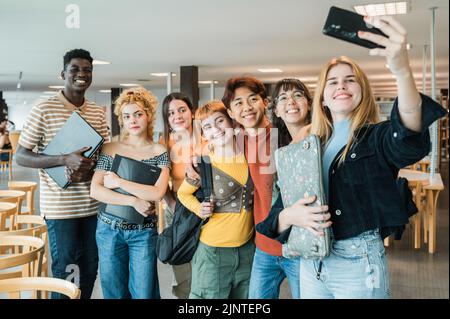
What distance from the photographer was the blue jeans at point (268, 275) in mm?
1592

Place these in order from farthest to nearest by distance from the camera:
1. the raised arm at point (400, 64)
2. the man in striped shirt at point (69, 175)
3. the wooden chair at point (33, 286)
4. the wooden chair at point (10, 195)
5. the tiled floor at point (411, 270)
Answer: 1. the tiled floor at point (411, 270)
2. the wooden chair at point (10, 195)
3. the man in striped shirt at point (69, 175)
4. the wooden chair at point (33, 286)
5. the raised arm at point (400, 64)

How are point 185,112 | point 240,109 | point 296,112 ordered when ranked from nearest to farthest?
point 296,112, point 240,109, point 185,112

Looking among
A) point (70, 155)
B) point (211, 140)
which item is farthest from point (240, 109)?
point (70, 155)

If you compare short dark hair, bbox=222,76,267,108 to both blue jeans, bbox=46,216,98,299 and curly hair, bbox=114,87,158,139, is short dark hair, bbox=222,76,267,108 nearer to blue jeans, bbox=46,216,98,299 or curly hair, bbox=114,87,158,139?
curly hair, bbox=114,87,158,139

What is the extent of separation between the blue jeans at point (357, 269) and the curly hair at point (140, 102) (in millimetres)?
→ 999

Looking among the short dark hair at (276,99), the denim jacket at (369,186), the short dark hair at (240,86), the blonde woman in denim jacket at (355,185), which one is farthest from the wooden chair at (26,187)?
the denim jacket at (369,186)

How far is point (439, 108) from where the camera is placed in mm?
1019

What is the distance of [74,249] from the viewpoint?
2014 millimetres

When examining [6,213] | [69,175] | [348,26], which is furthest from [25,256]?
[348,26]

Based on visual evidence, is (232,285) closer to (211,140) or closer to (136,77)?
(211,140)

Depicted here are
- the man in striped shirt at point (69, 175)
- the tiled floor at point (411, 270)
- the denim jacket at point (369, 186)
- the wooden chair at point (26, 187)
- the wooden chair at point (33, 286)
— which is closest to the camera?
the denim jacket at point (369, 186)

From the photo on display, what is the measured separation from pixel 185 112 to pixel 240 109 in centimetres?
40

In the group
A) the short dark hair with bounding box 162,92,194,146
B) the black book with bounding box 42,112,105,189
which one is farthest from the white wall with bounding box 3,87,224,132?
the short dark hair with bounding box 162,92,194,146

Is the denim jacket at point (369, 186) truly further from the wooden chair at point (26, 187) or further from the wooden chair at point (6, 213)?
the wooden chair at point (6, 213)
